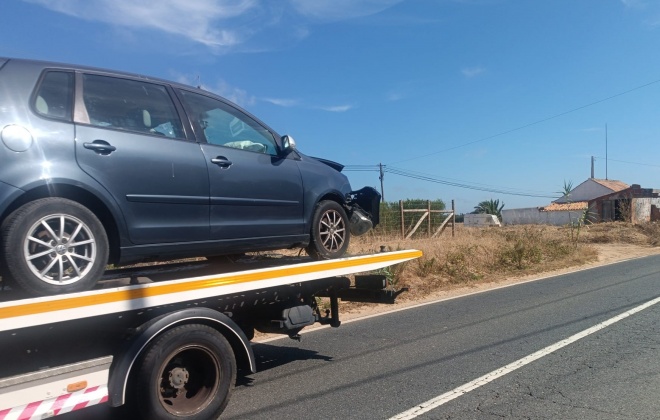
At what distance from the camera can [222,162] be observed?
5.07 meters

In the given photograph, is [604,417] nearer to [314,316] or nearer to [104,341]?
[314,316]

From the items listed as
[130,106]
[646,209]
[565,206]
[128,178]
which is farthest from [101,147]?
[565,206]

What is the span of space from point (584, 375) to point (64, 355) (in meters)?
4.78

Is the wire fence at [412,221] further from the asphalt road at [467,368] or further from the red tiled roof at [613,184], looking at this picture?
the red tiled roof at [613,184]

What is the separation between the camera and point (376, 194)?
6906 mm

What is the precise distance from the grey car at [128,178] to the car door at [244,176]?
0.01 metres

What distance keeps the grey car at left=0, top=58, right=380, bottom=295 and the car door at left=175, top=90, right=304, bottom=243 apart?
0.01m

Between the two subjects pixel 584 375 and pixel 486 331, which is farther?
pixel 486 331

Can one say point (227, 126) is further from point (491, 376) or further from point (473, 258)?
point (473, 258)

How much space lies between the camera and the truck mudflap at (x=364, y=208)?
6715 millimetres

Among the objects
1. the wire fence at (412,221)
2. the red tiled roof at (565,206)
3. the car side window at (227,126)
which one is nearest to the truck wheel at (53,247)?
the car side window at (227,126)

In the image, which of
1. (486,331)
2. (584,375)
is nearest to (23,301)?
(584,375)

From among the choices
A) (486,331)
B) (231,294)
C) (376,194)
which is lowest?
(486,331)

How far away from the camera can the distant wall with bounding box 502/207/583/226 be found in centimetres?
5147
